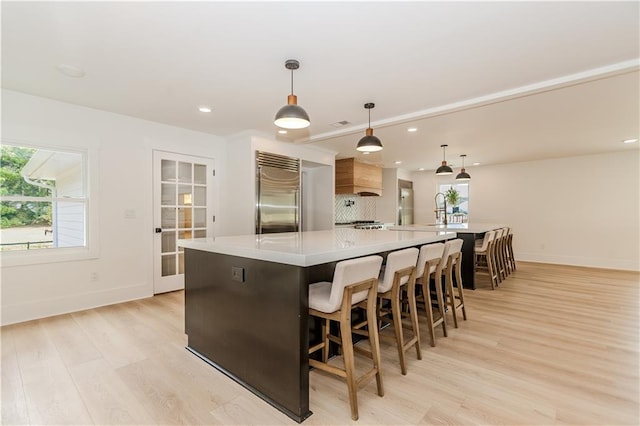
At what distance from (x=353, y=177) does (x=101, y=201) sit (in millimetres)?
4575

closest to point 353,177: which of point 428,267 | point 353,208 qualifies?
point 353,208

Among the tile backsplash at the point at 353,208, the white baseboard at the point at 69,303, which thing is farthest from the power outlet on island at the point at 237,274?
the tile backsplash at the point at 353,208

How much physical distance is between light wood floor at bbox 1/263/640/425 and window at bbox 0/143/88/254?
916 millimetres

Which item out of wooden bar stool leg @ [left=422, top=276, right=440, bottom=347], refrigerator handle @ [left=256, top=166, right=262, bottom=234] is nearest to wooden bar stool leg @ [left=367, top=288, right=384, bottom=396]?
wooden bar stool leg @ [left=422, top=276, right=440, bottom=347]

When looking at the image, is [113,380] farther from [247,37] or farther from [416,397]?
[247,37]

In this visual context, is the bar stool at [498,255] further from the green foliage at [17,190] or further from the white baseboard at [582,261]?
the green foliage at [17,190]

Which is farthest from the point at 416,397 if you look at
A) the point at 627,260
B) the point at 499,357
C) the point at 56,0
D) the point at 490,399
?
the point at 627,260

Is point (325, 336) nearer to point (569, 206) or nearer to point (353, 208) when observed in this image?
point (353, 208)

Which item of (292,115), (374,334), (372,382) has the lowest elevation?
(372,382)

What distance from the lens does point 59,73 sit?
2.83 m

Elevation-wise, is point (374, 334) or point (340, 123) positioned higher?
point (340, 123)

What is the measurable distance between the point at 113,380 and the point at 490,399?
2.48m

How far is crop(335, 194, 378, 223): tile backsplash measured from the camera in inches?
303

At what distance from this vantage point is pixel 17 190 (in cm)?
334
